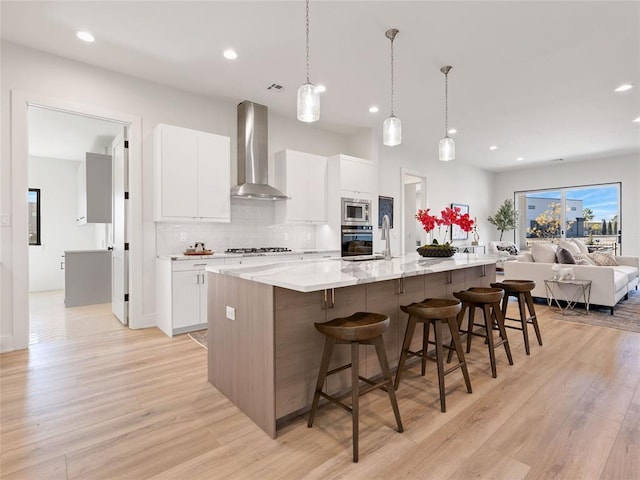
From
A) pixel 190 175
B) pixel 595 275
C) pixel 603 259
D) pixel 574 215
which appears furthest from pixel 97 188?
pixel 574 215

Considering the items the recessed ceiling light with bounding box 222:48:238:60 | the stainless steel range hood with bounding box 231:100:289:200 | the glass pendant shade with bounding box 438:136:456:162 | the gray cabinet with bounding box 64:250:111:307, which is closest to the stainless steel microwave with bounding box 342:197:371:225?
the stainless steel range hood with bounding box 231:100:289:200

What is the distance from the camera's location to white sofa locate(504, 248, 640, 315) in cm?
447

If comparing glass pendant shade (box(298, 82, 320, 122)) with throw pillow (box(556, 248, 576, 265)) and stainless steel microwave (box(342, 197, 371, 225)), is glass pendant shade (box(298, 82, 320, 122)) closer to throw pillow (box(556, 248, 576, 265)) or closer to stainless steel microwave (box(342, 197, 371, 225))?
stainless steel microwave (box(342, 197, 371, 225))

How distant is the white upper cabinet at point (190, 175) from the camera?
3.76 meters

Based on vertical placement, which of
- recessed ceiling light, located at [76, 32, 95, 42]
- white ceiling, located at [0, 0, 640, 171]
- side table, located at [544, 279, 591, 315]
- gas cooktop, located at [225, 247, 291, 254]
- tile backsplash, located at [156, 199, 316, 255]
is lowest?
side table, located at [544, 279, 591, 315]

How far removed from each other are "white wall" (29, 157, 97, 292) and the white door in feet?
12.2

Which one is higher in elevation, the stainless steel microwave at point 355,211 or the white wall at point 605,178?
the white wall at point 605,178

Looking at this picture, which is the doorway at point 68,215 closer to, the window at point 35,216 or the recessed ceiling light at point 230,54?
the window at point 35,216

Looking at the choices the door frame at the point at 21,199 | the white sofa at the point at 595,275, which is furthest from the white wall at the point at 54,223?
the white sofa at the point at 595,275

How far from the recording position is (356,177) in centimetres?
544

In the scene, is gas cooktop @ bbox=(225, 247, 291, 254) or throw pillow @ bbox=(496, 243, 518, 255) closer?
gas cooktop @ bbox=(225, 247, 291, 254)

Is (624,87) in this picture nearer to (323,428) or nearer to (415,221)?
(415,221)

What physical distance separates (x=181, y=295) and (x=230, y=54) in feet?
8.37

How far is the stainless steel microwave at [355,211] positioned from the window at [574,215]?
6.01m
